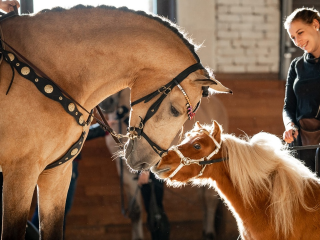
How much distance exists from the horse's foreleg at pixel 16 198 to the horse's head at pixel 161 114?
460mm

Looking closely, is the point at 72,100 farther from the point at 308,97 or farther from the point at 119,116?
the point at 119,116

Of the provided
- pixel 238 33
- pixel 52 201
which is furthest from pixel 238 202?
pixel 238 33

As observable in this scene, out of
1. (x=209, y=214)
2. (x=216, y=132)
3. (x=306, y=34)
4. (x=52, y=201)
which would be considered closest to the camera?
(x=52, y=201)

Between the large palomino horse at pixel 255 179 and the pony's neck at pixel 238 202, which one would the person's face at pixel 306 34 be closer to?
the large palomino horse at pixel 255 179

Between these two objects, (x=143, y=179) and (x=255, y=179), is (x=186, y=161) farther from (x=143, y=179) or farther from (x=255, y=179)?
(x=143, y=179)

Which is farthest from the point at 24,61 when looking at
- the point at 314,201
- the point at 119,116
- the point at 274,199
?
the point at 119,116

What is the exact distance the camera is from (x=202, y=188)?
4.53 m

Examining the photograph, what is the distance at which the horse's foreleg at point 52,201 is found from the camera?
6.20 ft

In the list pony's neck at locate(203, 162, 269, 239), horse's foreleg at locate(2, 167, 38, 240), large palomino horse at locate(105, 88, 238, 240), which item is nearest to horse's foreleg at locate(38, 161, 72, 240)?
horse's foreleg at locate(2, 167, 38, 240)

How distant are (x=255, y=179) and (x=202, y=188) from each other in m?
2.33

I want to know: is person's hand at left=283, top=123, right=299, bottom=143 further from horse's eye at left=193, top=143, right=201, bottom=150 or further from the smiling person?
horse's eye at left=193, top=143, right=201, bottom=150

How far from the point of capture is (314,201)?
86.1 inches

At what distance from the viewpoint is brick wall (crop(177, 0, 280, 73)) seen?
183 inches

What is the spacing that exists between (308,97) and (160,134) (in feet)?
3.89
